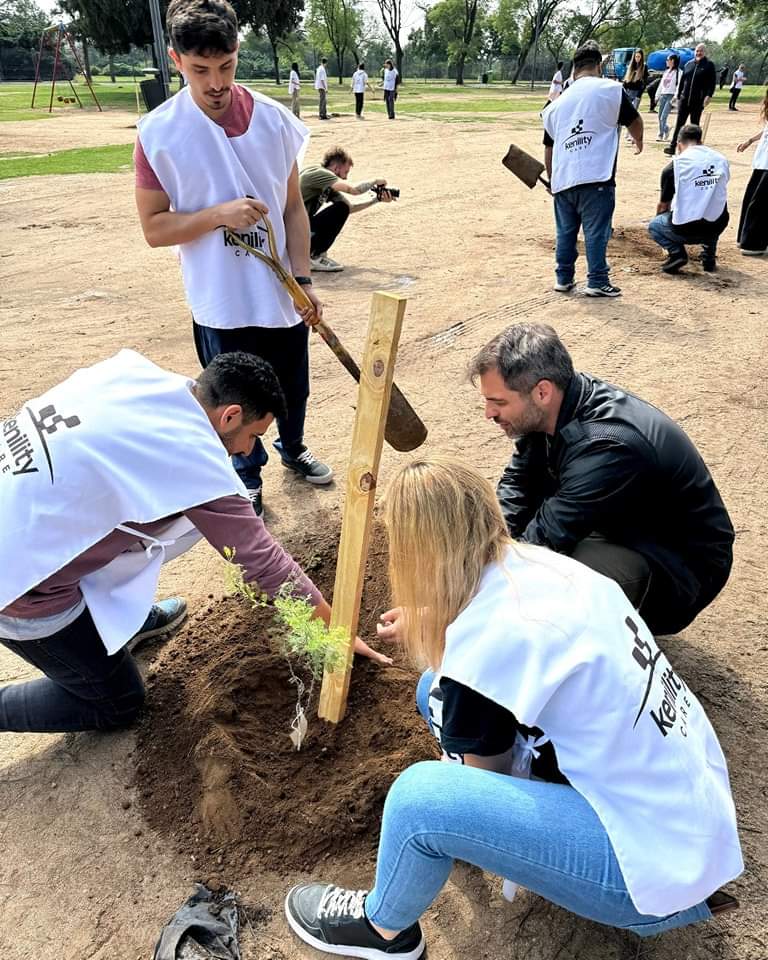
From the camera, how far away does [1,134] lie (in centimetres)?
1912

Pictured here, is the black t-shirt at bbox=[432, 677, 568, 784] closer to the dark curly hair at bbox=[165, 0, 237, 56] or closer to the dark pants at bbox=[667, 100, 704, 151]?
the dark curly hair at bbox=[165, 0, 237, 56]

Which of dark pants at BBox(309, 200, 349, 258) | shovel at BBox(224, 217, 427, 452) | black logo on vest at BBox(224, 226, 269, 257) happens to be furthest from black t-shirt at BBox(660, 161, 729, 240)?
black logo on vest at BBox(224, 226, 269, 257)

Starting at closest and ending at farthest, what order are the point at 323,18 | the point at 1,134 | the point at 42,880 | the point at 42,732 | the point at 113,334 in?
the point at 42,880 → the point at 42,732 → the point at 113,334 → the point at 1,134 → the point at 323,18

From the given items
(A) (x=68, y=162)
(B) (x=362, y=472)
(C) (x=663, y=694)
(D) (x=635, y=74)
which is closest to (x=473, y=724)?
(C) (x=663, y=694)

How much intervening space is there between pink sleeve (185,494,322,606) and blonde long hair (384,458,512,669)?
2.09 feet

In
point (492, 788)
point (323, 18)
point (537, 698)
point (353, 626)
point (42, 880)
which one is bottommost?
point (42, 880)

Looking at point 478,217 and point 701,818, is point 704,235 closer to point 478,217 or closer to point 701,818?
point 478,217

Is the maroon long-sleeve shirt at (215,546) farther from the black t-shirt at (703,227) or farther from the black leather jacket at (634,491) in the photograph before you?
the black t-shirt at (703,227)

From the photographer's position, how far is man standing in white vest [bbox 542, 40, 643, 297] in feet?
20.1

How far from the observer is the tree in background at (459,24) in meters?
56.2

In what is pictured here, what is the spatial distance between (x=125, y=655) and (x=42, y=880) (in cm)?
70

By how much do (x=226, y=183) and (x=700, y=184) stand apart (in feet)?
17.7

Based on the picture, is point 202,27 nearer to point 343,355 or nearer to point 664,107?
point 343,355

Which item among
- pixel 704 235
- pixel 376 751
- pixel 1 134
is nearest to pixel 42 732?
pixel 376 751
